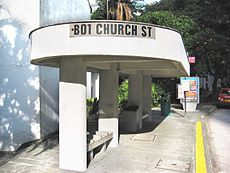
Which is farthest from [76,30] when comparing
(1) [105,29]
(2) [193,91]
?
(2) [193,91]

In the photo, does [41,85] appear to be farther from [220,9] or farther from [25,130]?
[220,9]

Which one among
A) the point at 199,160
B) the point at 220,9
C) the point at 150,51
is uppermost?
the point at 220,9

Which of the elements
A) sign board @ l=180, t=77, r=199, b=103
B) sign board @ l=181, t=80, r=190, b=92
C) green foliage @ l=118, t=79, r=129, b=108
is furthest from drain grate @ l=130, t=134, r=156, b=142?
sign board @ l=180, t=77, r=199, b=103

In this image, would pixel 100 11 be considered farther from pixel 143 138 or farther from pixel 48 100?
pixel 143 138

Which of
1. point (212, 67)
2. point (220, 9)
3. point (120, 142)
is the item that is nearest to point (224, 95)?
point (212, 67)

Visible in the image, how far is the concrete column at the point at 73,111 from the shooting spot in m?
6.87

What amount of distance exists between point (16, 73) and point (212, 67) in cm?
2428

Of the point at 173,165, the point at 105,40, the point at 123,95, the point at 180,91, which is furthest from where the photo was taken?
the point at 123,95

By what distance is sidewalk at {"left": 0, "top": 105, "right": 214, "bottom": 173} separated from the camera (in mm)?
7250

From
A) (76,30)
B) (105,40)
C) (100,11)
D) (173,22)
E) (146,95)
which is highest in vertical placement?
A: (100,11)

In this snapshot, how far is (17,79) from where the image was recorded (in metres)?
11.5

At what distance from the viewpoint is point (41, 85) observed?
11.5m

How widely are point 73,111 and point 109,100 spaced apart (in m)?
2.29

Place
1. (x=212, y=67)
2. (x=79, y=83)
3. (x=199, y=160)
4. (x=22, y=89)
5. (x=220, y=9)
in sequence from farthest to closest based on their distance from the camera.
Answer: (x=212, y=67) → (x=220, y=9) → (x=22, y=89) → (x=199, y=160) → (x=79, y=83)
